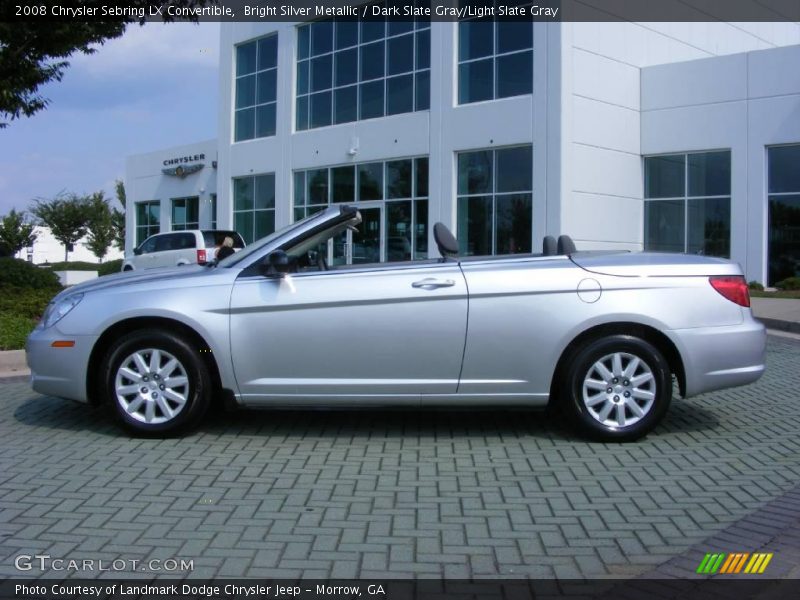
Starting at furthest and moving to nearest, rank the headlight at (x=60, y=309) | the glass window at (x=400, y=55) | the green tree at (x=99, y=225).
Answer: the green tree at (x=99, y=225) → the glass window at (x=400, y=55) → the headlight at (x=60, y=309)

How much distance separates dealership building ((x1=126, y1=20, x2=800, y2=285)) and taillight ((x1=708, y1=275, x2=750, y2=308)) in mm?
14753

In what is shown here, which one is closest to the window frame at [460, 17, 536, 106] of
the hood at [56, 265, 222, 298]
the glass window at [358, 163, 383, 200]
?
the glass window at [358, 163, 383, 200]

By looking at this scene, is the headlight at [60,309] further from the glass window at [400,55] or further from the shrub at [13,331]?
the glass window at [400,55]

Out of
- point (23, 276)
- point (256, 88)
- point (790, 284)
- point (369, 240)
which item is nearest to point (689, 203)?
point (790, 284)

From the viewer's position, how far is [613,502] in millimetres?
4434

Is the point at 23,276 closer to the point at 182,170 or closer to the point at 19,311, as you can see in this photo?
the point at 19,311

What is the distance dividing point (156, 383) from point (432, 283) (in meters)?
2.06

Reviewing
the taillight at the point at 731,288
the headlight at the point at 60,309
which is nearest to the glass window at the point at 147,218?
the headlight at the point at 60,309

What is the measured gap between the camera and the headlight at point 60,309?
585 cm

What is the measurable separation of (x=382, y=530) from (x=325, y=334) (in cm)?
183

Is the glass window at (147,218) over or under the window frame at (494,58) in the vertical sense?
under

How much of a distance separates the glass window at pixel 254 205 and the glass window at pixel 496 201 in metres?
8.40

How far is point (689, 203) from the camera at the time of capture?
74.5 ft
